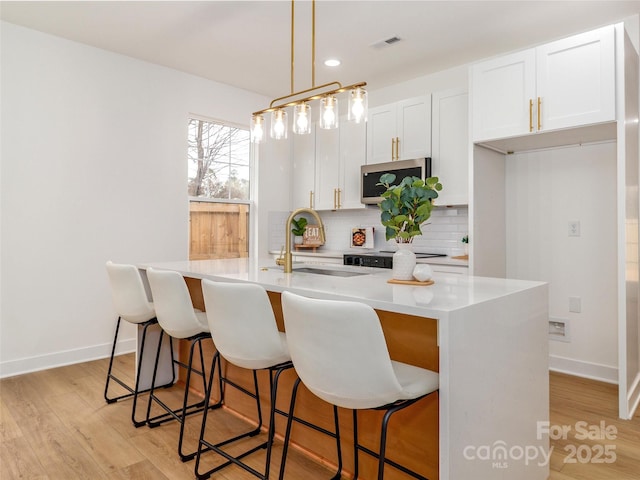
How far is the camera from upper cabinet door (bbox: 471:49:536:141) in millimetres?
3021

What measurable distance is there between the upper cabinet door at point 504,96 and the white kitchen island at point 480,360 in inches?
63.8

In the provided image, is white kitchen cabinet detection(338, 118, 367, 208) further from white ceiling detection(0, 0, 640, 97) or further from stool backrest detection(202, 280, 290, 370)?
stool backrest detection(202, 280, 290, 370)

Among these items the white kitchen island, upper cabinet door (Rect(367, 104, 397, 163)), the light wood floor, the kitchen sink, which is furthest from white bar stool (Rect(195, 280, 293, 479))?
upper cabinet door (Rect(367, 104, 397, 163))

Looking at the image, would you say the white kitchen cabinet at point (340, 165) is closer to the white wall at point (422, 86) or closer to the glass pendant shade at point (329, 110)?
the white wall at point (422, 86)

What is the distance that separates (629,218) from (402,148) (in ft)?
6.51

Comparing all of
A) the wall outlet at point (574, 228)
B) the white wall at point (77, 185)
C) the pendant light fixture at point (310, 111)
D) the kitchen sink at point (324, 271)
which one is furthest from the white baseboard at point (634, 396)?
the white wall at point (77, 185)

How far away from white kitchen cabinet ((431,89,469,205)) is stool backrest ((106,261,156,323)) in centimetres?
256

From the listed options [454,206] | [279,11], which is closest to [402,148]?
[454,206]

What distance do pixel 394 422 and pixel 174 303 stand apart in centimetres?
121

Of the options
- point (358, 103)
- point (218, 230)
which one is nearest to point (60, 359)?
point (218, 230)

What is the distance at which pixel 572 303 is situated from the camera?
341cm

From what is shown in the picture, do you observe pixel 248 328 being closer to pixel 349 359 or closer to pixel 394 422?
pixel 349 359

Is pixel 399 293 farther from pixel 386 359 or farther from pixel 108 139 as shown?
pixel 108 139

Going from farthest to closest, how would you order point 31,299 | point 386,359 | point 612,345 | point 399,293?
point 31,299
point 612,345
point 399,293
point 386,359
